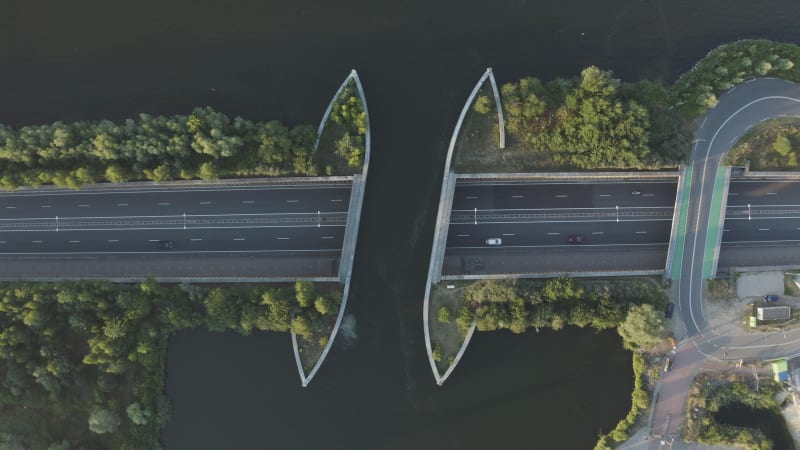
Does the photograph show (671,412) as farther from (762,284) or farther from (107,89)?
(107,89)

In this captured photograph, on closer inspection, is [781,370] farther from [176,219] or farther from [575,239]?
[176,219]

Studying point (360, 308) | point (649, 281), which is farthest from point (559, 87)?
point (360, 308)

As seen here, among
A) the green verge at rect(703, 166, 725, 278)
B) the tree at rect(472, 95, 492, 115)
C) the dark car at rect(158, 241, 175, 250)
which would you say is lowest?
the dark car at rect(158, 241, 175, 250)

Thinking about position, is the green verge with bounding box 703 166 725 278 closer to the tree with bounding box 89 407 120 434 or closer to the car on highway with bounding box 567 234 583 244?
the car on highway with bounding box 567 234 583 244

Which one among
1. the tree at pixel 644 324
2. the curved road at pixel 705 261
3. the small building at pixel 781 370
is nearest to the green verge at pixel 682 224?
the curved road at pixel 705 261

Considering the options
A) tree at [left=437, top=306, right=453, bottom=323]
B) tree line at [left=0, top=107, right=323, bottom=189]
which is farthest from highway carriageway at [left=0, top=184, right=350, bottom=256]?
tree at [left=437, top=306, right=453, bottom=323]

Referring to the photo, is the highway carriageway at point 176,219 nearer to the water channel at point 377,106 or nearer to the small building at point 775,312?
the water channel at point 377,106
